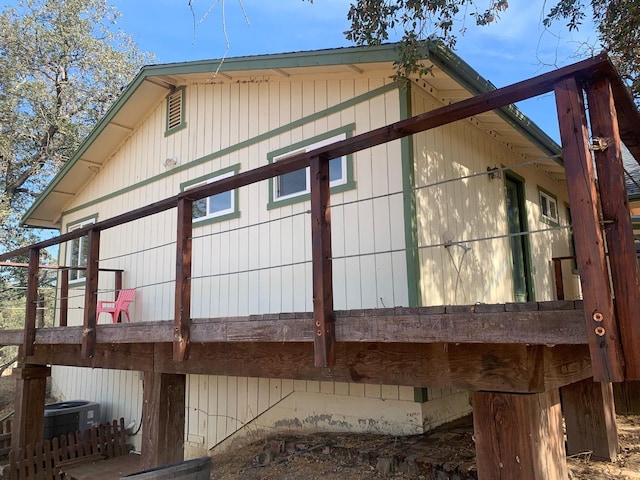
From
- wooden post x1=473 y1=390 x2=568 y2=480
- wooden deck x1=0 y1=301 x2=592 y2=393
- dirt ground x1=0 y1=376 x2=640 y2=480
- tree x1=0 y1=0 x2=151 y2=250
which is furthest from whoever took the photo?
tree x1=0 y1=0 x2=151 y2=250

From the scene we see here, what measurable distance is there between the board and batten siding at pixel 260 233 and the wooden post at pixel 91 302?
0.74 meters

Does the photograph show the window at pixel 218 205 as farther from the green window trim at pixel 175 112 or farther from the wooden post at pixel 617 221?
the wooden post at pixel 617 221

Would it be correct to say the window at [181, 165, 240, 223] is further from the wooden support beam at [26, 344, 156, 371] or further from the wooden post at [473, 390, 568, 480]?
the wooden post at [473, 390, 568, 480]

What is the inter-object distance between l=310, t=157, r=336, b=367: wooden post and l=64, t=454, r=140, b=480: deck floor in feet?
17.9

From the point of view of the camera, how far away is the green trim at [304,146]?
227 inches

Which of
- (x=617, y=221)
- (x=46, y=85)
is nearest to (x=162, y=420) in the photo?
(x=617, y=221)

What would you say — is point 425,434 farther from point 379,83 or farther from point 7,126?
point 7,126

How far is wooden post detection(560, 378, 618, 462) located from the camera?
415cm

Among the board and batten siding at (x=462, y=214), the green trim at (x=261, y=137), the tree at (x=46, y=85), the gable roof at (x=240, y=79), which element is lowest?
the board and batten siding at (x=462, y=214)

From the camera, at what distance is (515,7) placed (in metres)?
6.67

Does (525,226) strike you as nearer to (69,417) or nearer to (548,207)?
(548,207)

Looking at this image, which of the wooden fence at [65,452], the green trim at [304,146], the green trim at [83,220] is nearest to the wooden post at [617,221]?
the green trim at [304,146]

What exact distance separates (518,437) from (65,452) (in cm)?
695


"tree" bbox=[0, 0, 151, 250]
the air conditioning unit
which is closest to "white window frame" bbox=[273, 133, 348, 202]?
the air conditioning unit
